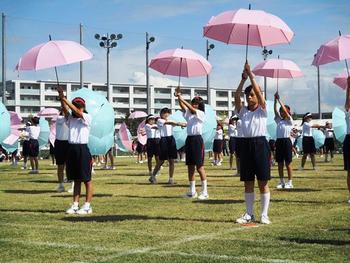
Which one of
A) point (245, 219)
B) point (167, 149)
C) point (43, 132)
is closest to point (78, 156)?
point (245, 219)

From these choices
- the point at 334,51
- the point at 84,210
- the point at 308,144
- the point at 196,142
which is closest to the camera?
the point at 84,210

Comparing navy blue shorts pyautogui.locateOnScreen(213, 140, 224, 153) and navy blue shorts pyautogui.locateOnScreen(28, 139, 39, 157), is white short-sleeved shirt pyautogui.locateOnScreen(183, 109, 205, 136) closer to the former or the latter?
navy blue shorts pyautogui.locateOnScreen(28, 139, 39, 157)

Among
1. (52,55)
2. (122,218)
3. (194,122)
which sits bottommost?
(122,218)

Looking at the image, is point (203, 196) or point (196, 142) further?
point (196, 142)

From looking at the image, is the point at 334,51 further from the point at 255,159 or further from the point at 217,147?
the point at 217,147

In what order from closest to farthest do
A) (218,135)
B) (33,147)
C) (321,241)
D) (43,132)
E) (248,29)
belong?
1. (321,241)
2. (248,29)
3. (33,147)
4. (43,132)
5. (218,135)

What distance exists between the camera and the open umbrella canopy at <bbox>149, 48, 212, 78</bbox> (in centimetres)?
1359

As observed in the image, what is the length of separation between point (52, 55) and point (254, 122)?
12.5 feet

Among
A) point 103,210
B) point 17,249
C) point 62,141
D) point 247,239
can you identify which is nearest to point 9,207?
point 103,210

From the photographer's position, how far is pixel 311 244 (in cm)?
737

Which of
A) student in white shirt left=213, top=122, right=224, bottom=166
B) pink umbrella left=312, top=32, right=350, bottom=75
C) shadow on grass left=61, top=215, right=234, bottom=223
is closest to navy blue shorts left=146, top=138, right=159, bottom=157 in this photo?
pink umbrella left=312, top=32, right=350, bottom=75

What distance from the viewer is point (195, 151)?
1285 cm

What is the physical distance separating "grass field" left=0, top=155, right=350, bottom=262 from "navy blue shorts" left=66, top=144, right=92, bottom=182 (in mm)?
687

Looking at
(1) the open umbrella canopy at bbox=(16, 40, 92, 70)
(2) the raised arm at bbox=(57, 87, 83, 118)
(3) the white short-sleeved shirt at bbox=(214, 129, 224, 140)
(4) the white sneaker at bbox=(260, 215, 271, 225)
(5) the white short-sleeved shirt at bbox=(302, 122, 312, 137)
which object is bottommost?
(4) the white sneaker at bbox=(260, 215, 271, 225)
